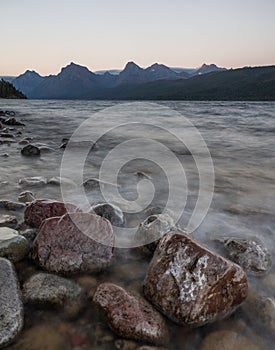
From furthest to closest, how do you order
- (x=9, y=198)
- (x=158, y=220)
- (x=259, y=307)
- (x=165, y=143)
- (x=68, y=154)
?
(x=165, y=143) < (x=68, y=154) < (x=9, y=198) < (x=158, y=220) < (x=259, y=307)

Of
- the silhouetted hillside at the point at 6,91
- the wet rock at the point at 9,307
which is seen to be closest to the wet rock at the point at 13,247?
the wet rock at the point at 9,307

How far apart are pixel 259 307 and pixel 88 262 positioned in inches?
57.5

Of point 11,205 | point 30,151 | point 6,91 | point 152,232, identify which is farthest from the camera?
point 6,91

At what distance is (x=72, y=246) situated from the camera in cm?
250

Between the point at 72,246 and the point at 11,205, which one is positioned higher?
the point at 72,246

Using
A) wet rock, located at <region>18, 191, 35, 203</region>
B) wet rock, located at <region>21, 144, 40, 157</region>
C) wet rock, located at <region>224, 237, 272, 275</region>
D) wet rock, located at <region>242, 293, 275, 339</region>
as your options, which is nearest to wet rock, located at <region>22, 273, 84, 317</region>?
wet rock, located at <region>242, 293, 275, 339</region>

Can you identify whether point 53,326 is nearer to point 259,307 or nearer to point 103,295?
point 103,295

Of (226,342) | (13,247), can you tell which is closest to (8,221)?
(13,247)

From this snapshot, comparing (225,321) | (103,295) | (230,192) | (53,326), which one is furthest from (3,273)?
(230,192)

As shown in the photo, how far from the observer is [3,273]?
2197 millimetres

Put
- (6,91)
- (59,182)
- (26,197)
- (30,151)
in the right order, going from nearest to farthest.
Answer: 1. (26,197)
2. (59,182)
3. (30,151)
4. (6,91)

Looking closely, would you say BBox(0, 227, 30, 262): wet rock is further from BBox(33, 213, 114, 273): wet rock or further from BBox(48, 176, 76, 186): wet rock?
BBox(48, 176, 76, 186): wet rock

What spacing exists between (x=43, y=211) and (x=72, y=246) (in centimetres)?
84

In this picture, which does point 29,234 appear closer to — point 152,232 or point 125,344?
point 152,232
